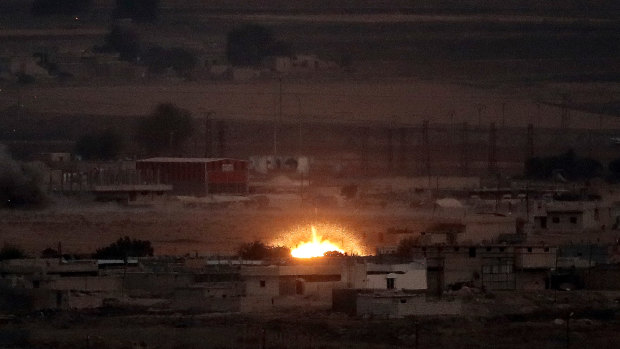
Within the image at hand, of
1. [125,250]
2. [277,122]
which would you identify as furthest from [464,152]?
[125,250]

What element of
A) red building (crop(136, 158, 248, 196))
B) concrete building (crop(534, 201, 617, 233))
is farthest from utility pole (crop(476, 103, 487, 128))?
concrete building (crop(534, 201, 617, 233))

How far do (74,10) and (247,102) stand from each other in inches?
775

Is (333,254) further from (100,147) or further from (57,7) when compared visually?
(57,7)

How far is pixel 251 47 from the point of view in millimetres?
73625

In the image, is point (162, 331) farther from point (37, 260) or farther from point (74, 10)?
point (74, 10)

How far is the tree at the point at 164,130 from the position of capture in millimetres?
51719

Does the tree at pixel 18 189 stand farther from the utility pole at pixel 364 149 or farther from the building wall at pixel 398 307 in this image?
the building wall at pixel 398 307

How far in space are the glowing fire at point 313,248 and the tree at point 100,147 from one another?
1837 centimetres

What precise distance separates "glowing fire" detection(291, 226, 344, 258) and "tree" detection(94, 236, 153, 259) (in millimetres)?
1689

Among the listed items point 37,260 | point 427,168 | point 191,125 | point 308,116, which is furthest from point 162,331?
point 308,116

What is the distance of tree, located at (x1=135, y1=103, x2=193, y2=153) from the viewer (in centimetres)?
5172

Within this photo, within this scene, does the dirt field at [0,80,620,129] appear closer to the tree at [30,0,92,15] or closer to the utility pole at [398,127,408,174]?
the utility pole at [398,127,408,174]

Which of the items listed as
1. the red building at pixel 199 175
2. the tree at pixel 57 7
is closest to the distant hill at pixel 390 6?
the tree at pixel 57 7

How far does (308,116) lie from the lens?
6112 cm
